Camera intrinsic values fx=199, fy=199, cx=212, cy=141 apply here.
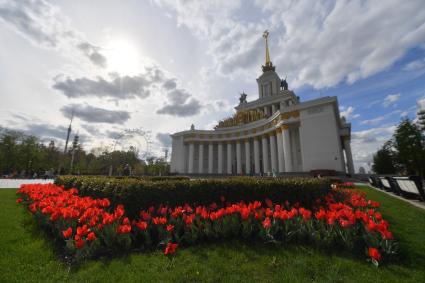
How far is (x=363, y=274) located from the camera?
10.4 ft

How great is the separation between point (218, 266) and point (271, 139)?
120 ft

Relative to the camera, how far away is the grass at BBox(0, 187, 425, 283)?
311cm

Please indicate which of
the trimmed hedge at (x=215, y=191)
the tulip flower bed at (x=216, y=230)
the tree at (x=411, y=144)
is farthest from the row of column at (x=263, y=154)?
the tulip flower bed at (x=216, y=230)

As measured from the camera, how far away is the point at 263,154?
40500 mm

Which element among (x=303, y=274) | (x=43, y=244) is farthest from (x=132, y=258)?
(x=303, y=274)

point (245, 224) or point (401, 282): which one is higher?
point (245, 224)

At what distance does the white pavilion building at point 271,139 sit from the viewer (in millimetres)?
30000

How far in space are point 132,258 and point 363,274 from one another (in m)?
3.96

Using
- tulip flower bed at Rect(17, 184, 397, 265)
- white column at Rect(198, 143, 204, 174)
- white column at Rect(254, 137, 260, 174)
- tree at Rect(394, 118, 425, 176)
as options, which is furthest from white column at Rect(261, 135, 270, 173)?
tulip flower bed at Rect(17, 184, 397, 265)

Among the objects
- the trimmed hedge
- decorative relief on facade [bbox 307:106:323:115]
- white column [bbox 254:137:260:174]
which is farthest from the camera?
white column [bbox 254:137:260:174]

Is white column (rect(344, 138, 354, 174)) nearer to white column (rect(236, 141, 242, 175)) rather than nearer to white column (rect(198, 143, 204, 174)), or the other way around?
white column (rect(236, 141, 242, 175))

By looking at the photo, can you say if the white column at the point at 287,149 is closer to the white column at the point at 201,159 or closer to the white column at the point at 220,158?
the white column at the point at 220,158

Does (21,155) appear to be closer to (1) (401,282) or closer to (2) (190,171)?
(2) (190,171)

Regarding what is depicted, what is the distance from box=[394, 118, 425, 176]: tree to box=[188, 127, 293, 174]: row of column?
19.5 metres
